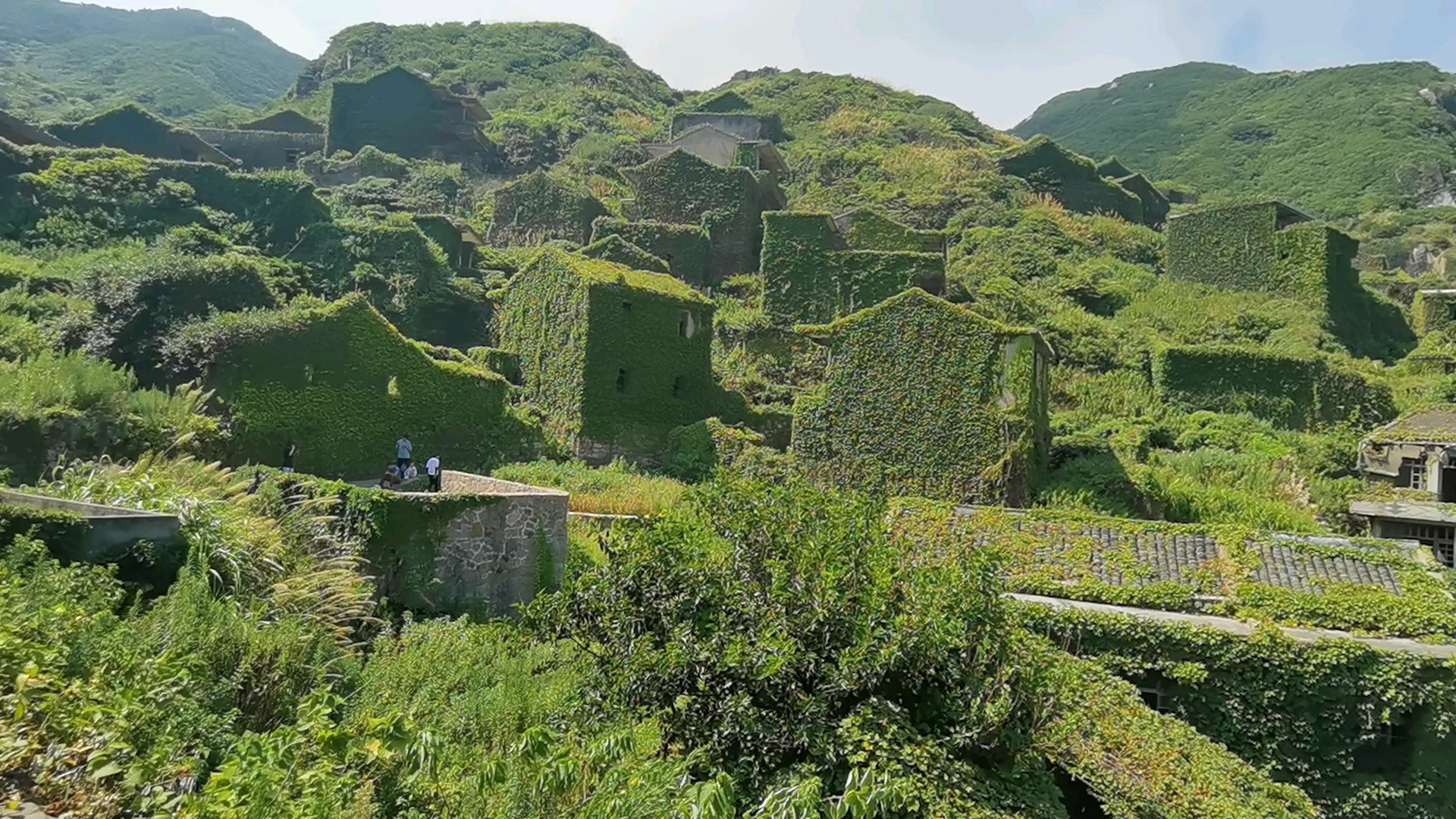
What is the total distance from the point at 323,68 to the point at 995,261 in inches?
2691

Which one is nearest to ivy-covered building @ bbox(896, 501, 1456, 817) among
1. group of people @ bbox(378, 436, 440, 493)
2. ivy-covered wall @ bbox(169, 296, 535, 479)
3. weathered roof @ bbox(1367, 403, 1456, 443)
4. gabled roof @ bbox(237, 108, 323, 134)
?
weathered roof @ bbox(1367, 403, 1456, 443)

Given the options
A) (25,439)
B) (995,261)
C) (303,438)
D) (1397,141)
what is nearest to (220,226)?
(303,438)

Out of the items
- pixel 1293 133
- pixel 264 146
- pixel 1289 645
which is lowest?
pixel 1289 645

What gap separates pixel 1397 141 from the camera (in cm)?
7094

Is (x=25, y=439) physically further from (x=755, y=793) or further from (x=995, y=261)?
(x=995, y=261)

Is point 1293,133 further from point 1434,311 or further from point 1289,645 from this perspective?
point 1289,645

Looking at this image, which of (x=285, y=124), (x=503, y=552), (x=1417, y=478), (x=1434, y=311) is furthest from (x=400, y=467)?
(x=285, y=124)

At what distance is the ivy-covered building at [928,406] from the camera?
19922 mm

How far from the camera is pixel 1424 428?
19.2 metres

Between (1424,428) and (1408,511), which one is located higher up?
(1424,428)

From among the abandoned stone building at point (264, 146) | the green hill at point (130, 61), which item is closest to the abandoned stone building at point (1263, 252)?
the abandoned stone building at point (264, 146)

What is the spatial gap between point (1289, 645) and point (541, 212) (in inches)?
1353

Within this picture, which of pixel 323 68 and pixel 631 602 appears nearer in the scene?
pixel 631 602

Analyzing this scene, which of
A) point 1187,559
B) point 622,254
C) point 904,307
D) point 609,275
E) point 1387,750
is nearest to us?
point 1387,750
